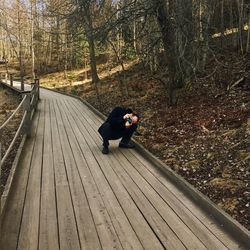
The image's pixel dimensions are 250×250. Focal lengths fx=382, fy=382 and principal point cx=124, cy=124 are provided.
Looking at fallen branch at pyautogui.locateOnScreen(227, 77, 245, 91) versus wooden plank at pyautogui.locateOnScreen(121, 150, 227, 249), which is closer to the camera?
wooden plank at pyautogui.locateOnScreen(121, 150, 227, 249)

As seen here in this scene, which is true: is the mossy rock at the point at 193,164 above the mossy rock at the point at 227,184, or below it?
above

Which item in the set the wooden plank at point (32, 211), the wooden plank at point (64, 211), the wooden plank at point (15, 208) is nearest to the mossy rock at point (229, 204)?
the wooden plank at point (64, 211)

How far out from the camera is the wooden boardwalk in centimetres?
397

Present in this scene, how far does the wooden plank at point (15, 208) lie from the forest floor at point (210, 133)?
2552 millimetres

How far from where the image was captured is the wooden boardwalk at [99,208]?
3969mm

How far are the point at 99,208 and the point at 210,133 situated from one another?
4.12m

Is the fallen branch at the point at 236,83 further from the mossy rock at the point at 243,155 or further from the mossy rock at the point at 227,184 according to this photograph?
the mossy rock at the point at 227,184

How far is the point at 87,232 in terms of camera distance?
4152mm

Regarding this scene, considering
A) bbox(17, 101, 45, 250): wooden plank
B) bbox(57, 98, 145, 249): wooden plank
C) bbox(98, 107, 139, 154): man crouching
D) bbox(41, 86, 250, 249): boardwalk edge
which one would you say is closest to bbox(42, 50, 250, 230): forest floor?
bbox(41, 86, 250, 249): boardwalk edge

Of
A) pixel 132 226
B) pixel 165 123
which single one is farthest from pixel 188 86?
pixel 132 226

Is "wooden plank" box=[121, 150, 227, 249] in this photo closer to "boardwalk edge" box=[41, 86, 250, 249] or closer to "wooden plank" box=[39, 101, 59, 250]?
"boardwalk edge" box=[41, 86, 250, 249]

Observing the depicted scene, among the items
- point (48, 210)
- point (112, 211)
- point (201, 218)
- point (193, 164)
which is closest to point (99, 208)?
point (112, 211)

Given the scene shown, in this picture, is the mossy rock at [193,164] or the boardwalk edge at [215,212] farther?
the mossy rock at [193,164]

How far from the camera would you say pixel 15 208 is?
4.84m
